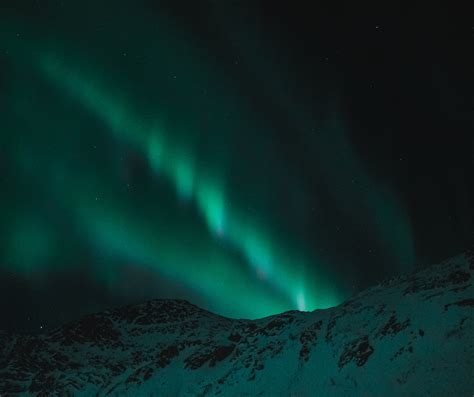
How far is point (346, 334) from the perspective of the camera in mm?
68125

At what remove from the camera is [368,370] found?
187 feet

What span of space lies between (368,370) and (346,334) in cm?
1126

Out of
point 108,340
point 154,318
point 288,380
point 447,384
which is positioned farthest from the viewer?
point 154,318

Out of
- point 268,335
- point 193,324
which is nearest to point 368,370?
point 268,335

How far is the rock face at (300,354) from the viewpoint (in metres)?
53.0

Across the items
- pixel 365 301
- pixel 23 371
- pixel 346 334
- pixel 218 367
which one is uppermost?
pixel 365 301

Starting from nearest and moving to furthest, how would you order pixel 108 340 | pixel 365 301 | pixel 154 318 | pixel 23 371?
pixel 365 301 < pixel 23 371 < pixel 108 340 < pixel 154 318

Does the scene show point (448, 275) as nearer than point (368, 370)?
No

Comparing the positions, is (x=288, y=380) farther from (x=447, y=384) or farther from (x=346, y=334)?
(x=447, y=384)

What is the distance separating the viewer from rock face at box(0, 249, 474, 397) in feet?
174

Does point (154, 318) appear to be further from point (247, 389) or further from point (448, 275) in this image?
point (448, 275)

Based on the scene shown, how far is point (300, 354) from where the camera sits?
7056cm

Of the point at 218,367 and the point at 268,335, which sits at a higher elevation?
the point at 268,335

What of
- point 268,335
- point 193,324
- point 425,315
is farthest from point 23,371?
point 425,315
